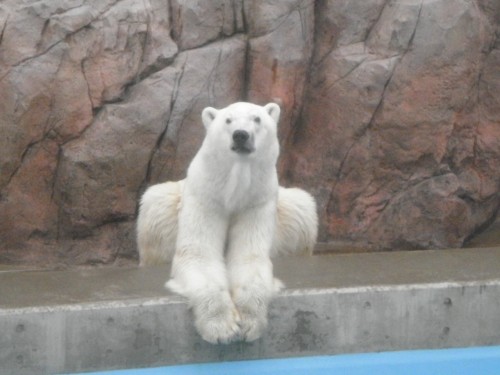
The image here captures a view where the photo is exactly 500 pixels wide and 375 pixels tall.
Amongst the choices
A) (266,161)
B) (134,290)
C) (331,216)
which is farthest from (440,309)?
(331,216)

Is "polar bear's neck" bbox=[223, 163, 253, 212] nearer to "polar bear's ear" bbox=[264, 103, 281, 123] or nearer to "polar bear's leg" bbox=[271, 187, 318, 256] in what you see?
"polar bear's ear" bbox=[264, 103, 281, 123]

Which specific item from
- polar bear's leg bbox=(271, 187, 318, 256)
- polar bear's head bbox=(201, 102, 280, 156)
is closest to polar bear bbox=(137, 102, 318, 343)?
polar bear's head bbox=(201, 102, 280, 156)

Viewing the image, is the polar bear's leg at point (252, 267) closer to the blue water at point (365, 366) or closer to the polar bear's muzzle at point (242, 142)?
the blue water at point (365, 366)

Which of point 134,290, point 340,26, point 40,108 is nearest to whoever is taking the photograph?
point 134,290

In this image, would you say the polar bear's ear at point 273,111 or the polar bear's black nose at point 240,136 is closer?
the polar bear's black nose at point 240,136

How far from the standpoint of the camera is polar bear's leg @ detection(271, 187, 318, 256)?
562 cm

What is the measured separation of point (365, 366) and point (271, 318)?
0.48 meters

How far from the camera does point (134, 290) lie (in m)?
4.64

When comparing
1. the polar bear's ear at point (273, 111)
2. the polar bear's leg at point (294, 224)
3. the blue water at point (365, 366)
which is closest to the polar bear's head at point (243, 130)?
the polar bear's ear at point (273, 111)

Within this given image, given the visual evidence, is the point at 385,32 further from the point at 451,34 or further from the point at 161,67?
the point at 161,67

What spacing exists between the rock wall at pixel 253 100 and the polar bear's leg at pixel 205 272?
272 centimetres

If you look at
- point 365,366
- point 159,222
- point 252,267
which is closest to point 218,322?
point 252,267

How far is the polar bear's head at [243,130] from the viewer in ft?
15.5

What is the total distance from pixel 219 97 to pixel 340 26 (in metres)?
1.19
